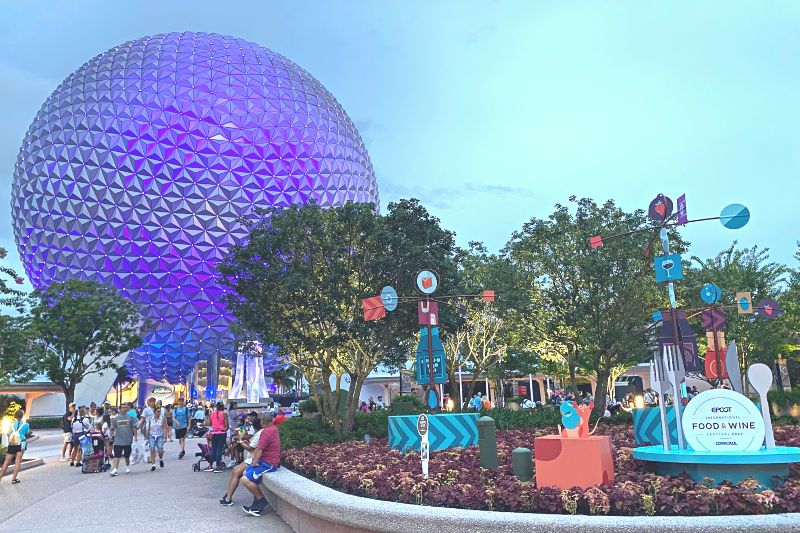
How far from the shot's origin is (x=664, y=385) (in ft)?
30.3

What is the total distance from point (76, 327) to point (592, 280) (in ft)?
102

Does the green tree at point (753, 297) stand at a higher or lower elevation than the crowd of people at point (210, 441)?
higher

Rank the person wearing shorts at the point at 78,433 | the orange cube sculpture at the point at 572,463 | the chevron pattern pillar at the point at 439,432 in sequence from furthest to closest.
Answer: the person wearing shorts at the point at 78,433
the chevron pattern pillar at the point at 439,432
the orange cube sculpture at the point at 572,463

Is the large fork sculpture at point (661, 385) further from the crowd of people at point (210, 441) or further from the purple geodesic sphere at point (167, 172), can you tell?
the purple geodesic sphere at point (167, 172)

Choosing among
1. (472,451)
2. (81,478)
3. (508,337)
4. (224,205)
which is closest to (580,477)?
(472,451)

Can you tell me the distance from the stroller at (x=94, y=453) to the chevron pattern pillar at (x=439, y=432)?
9.50m

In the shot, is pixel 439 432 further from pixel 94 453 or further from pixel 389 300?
pixel 94 453

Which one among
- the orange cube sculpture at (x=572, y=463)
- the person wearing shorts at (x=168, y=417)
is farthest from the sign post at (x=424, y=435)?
the person wearing shorts at (x=168, y=417)

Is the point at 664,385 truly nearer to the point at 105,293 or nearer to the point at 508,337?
the point at 508,337

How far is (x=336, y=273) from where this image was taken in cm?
2134

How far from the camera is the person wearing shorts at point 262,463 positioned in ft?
36.6

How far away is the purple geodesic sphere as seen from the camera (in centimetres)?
A: 3991

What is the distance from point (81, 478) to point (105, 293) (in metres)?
25.8

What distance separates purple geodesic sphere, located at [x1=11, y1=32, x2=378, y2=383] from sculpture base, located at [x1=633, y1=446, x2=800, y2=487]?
34140mm
